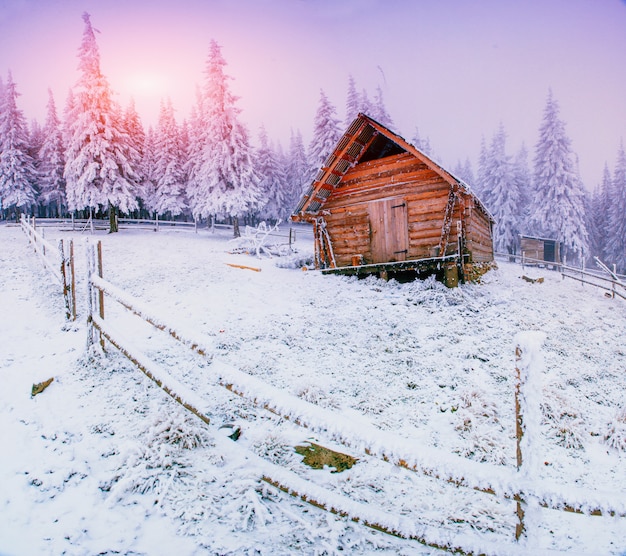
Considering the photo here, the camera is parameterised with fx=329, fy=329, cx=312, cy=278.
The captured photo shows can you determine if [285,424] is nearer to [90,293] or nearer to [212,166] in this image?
[90,293]

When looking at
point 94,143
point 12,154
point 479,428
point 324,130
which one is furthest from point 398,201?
point 12,154

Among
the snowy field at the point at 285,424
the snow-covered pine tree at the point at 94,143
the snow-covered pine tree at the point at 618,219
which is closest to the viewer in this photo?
the snowy field at the point at 285,424

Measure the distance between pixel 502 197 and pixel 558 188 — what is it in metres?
6.35

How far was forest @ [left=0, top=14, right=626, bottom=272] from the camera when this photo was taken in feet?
95.0

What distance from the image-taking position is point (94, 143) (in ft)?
93.3

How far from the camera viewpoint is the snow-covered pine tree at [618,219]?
1630 inches

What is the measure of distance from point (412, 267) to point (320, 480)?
10630 mm

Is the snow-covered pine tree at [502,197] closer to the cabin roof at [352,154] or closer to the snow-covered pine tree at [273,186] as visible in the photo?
the cabin roof at [352,154]

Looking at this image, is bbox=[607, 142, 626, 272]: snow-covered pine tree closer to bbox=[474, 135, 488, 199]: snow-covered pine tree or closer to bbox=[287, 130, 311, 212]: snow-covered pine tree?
bbox=[474, 135, 488, 199]: snow-covered pine tree

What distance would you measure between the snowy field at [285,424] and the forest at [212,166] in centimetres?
2225

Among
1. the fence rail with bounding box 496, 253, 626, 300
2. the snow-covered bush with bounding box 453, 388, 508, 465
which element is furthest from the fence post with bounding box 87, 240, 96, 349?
the fence rail with bounding box 496, 253, 626, 300

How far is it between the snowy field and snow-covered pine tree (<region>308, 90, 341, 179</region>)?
30.1 meters

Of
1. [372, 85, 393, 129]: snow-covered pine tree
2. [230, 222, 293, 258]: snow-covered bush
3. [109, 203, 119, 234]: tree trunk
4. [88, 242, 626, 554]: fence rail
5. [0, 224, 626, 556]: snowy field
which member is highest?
[372, 85, 393, 129]: snow-covered pine tree

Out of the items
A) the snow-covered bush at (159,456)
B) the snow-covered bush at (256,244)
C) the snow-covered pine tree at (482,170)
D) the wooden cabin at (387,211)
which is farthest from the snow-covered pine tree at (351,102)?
the snow-covered bush at (159,456)
